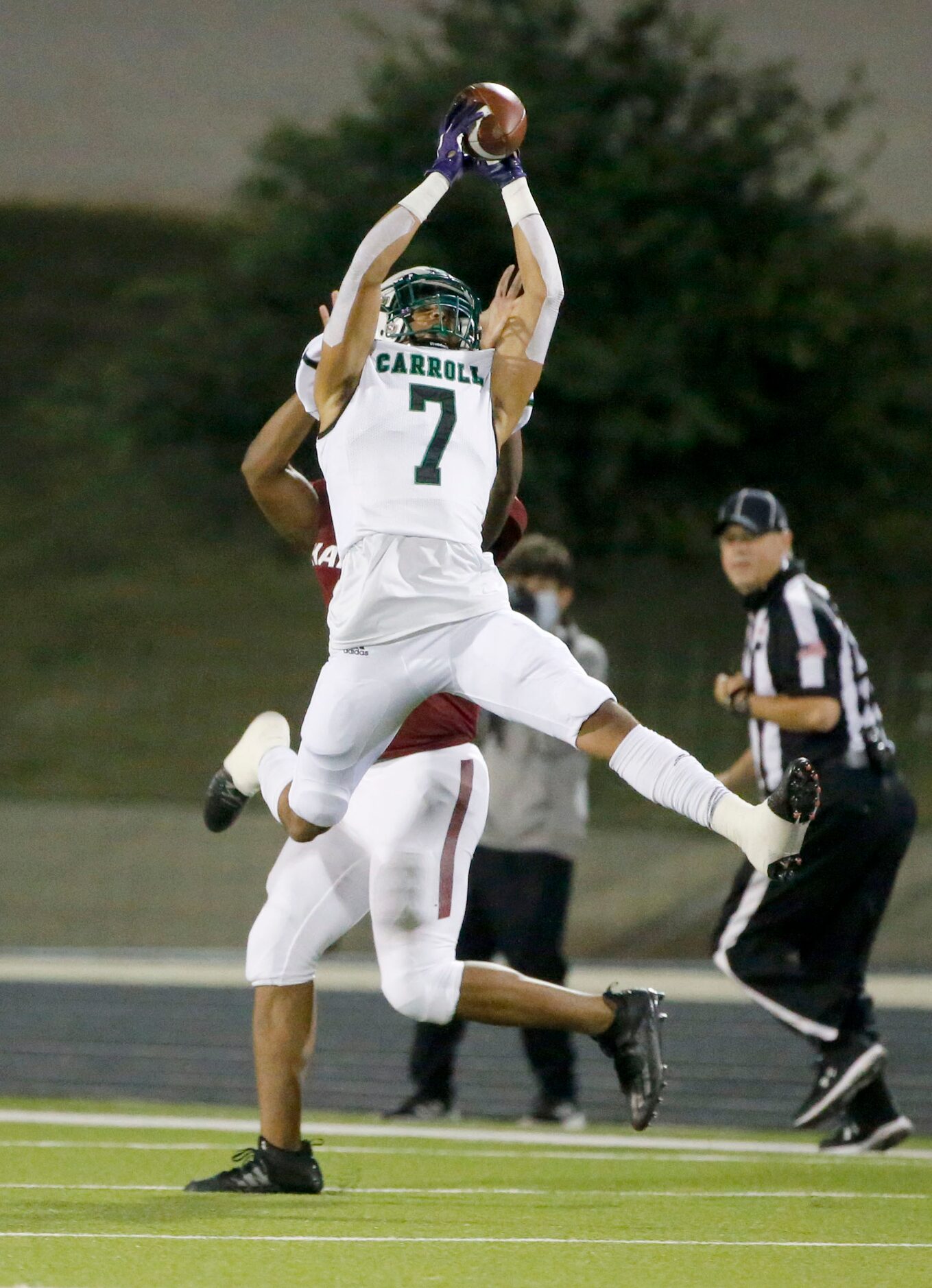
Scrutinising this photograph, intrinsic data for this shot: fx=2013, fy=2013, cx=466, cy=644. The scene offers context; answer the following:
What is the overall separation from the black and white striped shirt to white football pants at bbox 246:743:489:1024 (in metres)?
1.56

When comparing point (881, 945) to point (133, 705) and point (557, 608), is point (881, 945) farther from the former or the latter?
point (133, 705)

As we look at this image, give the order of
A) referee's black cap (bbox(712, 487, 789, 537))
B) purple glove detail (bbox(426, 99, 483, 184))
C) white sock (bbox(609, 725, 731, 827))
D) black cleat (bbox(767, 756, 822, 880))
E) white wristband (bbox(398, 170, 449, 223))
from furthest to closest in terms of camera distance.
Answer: referee's black cap (bbox(712, 487, 789, 537)), purple glove detail (bbox(426, 99, 483, 184)), white wristband (bbox(398, 170, 449, 223)), white sock (bbox(609, 725, 731, 827)), black cleat (bbox(767, 756, 822, 880))

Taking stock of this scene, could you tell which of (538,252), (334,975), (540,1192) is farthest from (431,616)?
(334,975)

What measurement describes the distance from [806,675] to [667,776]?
1.86 m

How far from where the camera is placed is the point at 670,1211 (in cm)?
453

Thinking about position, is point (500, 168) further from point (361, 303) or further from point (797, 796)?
point (797, 796)

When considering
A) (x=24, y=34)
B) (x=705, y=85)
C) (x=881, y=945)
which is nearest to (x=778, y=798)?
(x=881, y=945)

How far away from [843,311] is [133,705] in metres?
9.08

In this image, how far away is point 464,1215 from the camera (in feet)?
14.2

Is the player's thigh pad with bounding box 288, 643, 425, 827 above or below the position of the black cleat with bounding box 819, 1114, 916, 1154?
above

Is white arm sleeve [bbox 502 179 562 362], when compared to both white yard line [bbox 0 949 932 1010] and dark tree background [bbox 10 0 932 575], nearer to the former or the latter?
white yard line [bbox 0 949 932 1010]

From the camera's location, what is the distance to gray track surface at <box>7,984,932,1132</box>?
24.7 ft

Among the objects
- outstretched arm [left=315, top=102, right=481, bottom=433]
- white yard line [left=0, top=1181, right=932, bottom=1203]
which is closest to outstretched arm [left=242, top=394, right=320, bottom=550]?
outstretched arm [left=315, top=102, right=481, bottom=433]

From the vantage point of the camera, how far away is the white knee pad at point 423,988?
14.9 ft
